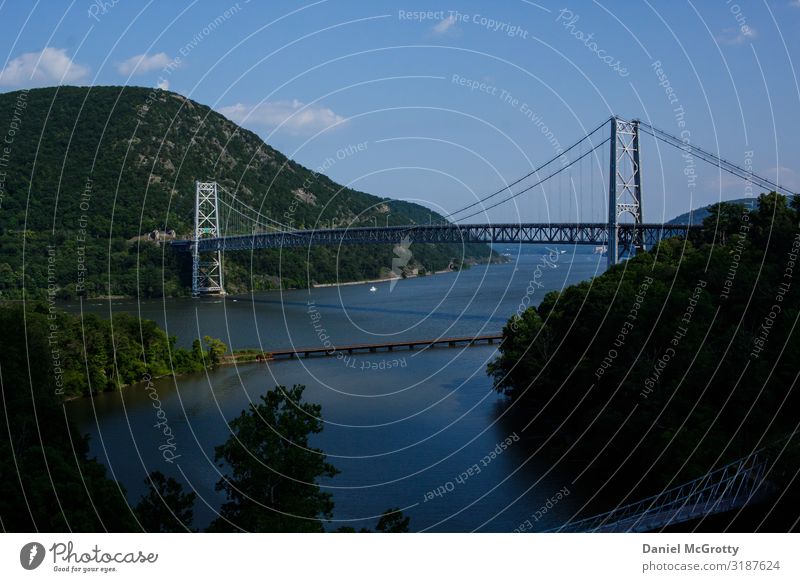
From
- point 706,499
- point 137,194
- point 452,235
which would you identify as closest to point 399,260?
point 137,194

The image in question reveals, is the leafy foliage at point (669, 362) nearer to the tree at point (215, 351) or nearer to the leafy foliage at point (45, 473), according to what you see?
the leafy foliage at point (45, 473)

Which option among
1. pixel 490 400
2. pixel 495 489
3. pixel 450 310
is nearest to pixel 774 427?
pixel 495 489

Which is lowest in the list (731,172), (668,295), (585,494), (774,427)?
(585,494)

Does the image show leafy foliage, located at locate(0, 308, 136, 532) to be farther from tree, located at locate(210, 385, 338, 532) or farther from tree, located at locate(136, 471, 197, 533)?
tree, located at locate(210, 385, 338, 532)

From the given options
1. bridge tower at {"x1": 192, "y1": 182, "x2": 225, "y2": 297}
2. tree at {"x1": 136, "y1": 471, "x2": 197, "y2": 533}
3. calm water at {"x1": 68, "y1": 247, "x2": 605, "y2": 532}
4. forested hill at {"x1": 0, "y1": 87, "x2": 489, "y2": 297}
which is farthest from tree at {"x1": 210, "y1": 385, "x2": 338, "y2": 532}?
bridge tower at {"x1": 192, "y1": 182, "x2": 225, "y2": 297}

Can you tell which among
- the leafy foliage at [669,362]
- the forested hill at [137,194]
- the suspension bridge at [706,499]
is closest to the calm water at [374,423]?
the leafy foliage at [669,362]

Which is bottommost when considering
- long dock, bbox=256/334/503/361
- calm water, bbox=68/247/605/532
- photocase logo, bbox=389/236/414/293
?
calm water, bbox=68/247/605/532

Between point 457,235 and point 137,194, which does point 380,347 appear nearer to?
point 457,235

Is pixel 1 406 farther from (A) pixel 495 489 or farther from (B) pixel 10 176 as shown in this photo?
(B) pixel 10 176
